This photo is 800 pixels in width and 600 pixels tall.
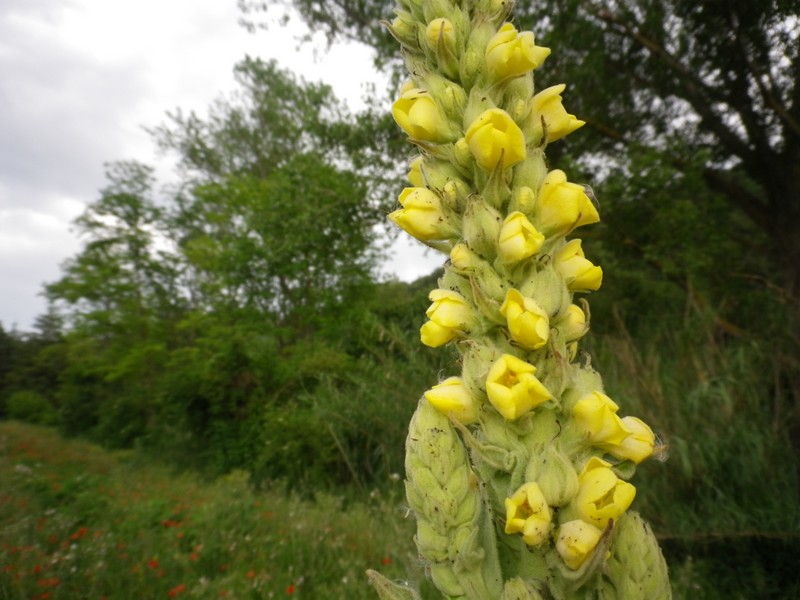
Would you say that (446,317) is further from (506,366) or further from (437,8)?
(437,8)

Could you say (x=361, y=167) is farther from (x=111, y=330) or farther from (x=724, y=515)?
(x=111, y=330)

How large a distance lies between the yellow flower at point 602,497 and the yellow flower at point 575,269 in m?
Result: 0.31

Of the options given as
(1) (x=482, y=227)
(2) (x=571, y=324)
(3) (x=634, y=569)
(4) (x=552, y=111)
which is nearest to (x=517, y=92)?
(4) (x=552, y=111)

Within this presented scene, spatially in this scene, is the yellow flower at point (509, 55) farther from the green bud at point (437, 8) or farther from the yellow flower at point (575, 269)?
the yellow flower at point (575, 269)

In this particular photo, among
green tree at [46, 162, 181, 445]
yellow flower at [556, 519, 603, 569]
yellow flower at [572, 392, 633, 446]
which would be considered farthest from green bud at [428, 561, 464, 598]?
green tree at [46, 162, 181, 445]

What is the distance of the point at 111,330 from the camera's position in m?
16.4

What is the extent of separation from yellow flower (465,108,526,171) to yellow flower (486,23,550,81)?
0.11 m

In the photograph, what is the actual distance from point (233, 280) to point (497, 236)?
13092 millimetres

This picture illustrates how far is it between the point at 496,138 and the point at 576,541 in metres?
0.58

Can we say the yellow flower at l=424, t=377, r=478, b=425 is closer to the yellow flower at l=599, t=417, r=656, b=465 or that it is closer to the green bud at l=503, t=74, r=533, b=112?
the yellow flower at l=599, t=417, r=656, b=465

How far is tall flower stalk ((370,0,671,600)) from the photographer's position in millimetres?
711

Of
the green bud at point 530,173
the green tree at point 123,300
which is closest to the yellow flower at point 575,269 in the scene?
the green bud at point 530,173

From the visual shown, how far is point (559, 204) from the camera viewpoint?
2.77 ft

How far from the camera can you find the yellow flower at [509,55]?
0.86 metres
